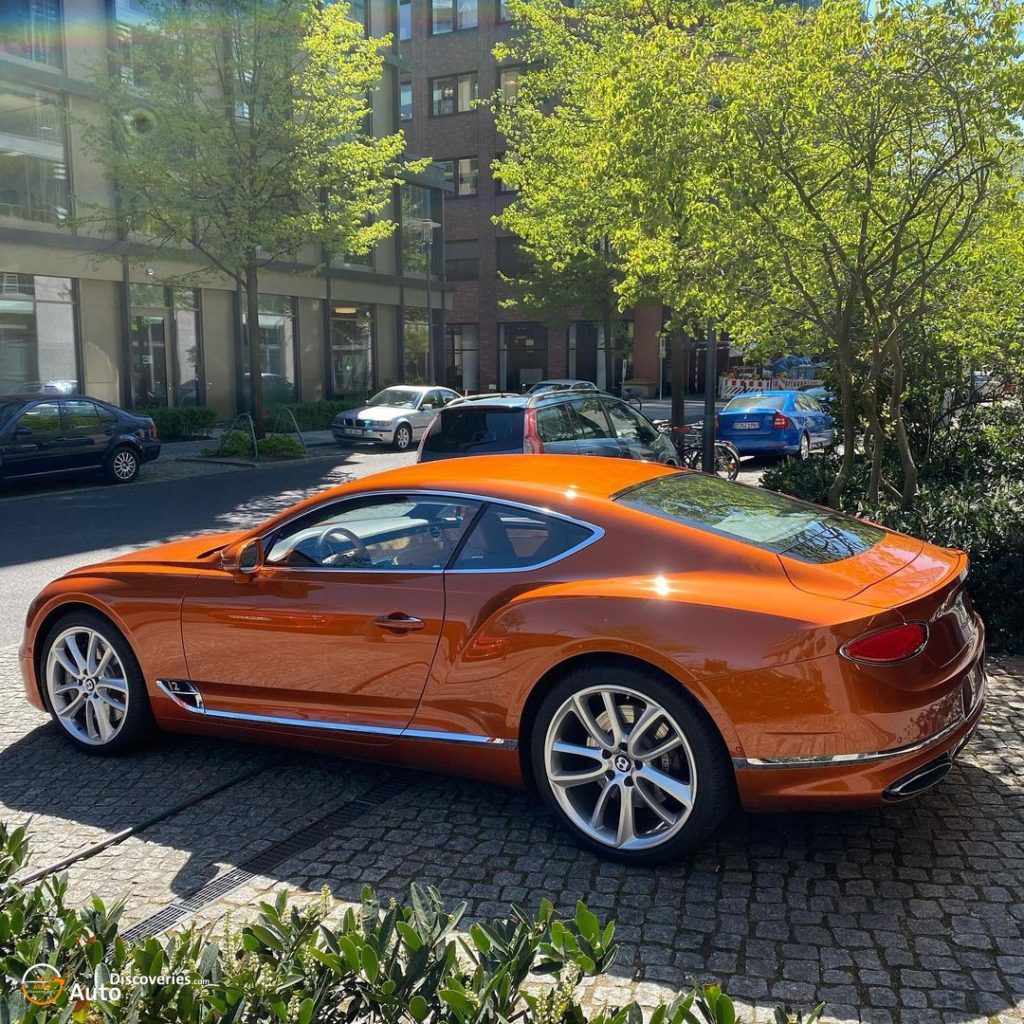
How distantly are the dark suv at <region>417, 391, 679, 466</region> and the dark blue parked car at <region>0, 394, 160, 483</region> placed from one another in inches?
292

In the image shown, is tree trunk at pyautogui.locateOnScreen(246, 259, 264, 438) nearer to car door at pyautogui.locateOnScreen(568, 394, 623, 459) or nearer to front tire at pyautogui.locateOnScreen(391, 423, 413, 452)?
front tire at pyautogui.locateOnScreen(391, 423, 413, 452)

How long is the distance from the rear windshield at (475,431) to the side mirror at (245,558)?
21.1 feet

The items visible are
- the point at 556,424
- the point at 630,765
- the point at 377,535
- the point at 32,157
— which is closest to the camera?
the point at 630,765

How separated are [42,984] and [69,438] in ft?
50.4

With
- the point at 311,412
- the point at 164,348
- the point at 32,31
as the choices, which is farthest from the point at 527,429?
the point at 311,412

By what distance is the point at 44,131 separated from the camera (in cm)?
2323

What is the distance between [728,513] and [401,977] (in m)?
2.61

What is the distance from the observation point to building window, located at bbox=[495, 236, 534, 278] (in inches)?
1973

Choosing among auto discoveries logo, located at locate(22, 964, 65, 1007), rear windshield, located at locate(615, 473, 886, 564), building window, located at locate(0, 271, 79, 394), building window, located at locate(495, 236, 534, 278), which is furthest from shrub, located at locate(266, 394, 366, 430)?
auto discoveries logo, located at locate(22, 964, 65, 1007)

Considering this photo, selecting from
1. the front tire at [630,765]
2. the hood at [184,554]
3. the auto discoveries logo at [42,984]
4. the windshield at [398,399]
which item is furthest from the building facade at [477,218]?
the auto discoveries logo at [42,984]

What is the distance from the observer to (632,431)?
12656mm

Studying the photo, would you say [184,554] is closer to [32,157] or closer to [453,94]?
[32,157]

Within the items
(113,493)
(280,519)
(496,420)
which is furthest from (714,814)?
(113,493)

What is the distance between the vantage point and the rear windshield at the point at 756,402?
1953cm
